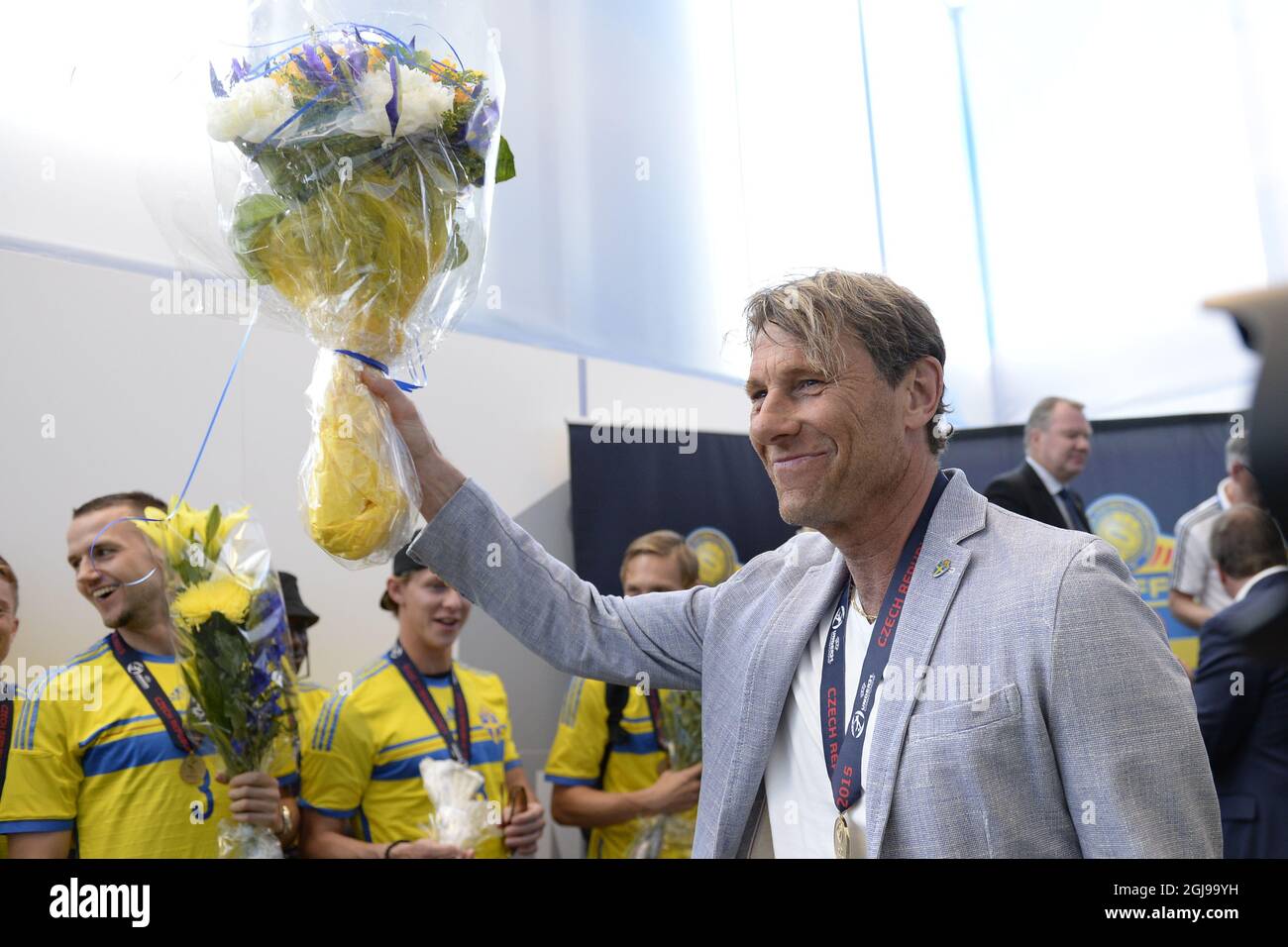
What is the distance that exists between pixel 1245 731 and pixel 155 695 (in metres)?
3.14

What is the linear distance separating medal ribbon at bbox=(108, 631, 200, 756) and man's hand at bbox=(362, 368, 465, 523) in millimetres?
1368

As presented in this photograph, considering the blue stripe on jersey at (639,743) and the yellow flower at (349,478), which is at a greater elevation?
the yellow flower at (349,478)

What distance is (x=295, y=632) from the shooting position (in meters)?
3.52

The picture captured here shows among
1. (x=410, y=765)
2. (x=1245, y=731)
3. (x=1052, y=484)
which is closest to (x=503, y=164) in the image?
(x=410, y=765)

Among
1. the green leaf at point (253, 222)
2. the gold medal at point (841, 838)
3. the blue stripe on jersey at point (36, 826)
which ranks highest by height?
the green leaf at point (253, 222)

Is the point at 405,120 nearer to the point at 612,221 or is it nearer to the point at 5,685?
the point at 612,221

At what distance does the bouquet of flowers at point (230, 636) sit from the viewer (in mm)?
2227

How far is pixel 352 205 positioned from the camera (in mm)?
1244

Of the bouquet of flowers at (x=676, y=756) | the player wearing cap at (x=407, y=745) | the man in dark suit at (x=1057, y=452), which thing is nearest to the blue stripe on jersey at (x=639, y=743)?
the bouquet of flowers at (x=676, y=756)

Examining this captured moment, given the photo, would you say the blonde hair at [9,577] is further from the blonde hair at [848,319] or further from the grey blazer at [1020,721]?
the blonde hair at [848,319]

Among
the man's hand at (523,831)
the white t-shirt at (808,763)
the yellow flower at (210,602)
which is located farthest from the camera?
the man's hand at (523,831)

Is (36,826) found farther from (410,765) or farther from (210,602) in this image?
(410,765)

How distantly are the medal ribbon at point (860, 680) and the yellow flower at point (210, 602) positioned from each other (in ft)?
4.35
